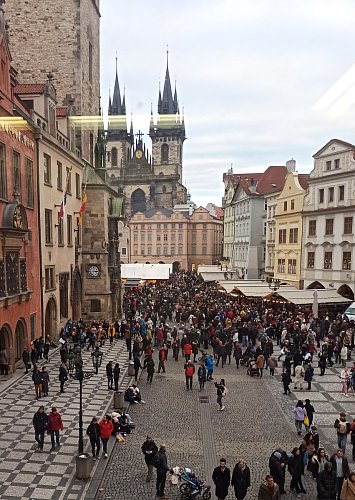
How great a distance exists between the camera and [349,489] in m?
8.55

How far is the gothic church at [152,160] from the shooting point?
107 m

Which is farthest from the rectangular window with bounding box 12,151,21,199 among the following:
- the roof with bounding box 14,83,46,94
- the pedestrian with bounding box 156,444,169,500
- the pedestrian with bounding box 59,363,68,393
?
the pedestrian with bounding box 156,444,169,500

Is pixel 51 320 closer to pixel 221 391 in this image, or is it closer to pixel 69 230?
pixel 69 230

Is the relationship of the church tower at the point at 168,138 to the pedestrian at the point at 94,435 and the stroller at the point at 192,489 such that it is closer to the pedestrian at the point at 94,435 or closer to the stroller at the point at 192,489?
the pedestrian at the point at 94,435

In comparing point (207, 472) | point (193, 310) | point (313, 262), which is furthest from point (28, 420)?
point (313, 262)

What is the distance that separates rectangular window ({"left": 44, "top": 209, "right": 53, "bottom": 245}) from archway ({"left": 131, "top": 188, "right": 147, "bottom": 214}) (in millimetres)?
81202

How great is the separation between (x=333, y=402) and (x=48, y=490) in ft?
36.2

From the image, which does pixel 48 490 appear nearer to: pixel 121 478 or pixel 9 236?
pixel 121 478

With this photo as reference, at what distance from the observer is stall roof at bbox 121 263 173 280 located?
50750 mm

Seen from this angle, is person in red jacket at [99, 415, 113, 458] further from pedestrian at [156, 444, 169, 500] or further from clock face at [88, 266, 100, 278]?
clock face at [88, 266, 100, 278]

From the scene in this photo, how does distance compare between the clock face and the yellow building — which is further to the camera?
the yellow building

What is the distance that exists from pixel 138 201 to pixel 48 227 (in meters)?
83.3

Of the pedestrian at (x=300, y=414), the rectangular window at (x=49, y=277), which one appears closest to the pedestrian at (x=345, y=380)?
the pedestrian at (x=300, y=414)

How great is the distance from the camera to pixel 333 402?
54.7ft
